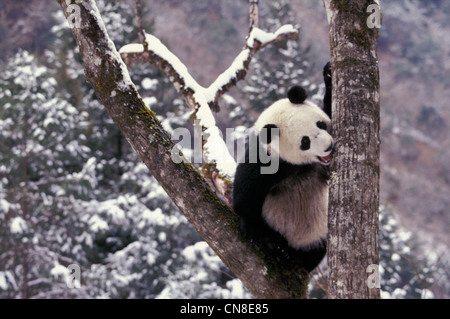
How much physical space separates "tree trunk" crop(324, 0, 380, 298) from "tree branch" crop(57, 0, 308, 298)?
0.50 meters

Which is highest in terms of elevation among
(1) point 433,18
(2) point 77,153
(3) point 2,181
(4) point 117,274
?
(1) point 433,18

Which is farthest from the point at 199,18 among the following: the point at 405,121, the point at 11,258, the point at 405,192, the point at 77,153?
the point at 11,258

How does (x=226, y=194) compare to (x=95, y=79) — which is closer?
(x=95, y=79)

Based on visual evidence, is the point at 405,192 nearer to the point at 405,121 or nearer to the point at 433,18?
the point at 405,121

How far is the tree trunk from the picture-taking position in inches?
72.1

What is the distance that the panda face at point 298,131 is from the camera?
2.49 metres

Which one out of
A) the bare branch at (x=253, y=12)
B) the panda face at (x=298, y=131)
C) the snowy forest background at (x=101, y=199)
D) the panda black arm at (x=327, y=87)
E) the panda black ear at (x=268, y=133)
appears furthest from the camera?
the snowy forest background at (x=101, y=199)

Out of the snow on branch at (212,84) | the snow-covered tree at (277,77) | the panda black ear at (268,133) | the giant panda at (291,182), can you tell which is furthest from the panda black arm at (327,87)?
the snow-covered tree at (277,77)

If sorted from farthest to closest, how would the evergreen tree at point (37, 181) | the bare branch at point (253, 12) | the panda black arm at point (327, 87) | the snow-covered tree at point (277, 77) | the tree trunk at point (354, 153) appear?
1. the snow-covered tree at point (277, 77)
2. the evergreen tree at point (37, 181)
3. the bare branch at point (253, 12)
4. the panda black arm at point (327, 87)
5. the tree trunk at point (354, 153)

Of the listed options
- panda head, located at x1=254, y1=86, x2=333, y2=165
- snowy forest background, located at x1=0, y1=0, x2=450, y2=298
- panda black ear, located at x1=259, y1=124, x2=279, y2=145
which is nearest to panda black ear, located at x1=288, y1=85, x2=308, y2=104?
panda head, located at x1=254, y1=86, x2=333, y2=165

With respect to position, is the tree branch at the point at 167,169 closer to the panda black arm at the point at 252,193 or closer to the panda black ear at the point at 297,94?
the panda black arm at the point at 252,193

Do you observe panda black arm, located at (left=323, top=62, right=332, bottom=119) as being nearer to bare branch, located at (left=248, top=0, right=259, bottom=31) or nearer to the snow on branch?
the snow on branch

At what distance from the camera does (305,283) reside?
8.37 ft
